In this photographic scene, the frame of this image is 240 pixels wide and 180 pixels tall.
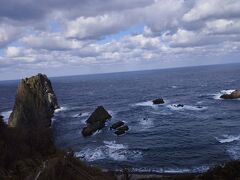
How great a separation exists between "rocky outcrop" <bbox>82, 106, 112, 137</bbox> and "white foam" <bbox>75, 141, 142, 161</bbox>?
9.87 metres

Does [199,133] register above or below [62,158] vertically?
below

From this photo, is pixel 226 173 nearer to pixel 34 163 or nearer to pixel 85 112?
pixel 34 163

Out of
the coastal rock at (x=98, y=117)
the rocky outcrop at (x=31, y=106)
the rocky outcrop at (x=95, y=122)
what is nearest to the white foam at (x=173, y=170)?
the rocky outcrop at (x=95, y=122)

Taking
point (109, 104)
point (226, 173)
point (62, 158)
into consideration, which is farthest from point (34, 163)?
point (109, 104)

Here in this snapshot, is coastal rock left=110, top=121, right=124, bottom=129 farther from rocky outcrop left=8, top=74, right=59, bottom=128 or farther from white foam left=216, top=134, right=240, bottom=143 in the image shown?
white foam left=216, top=134, right=240, bottom=143

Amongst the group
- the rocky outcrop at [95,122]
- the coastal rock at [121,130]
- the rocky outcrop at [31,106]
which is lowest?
the coastal rock at [121,130]

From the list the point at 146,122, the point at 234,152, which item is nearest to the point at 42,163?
the point at 234,152

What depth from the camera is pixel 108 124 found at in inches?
3199

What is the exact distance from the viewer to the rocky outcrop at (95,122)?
242 ft

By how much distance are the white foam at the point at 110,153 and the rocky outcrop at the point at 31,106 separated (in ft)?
70.9

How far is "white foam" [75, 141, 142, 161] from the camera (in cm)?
5604

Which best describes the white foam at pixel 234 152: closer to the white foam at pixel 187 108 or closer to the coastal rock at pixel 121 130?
the coastal rock at pixel 121 130

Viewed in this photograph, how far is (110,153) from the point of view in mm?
58469

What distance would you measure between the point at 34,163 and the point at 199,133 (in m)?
44.9
